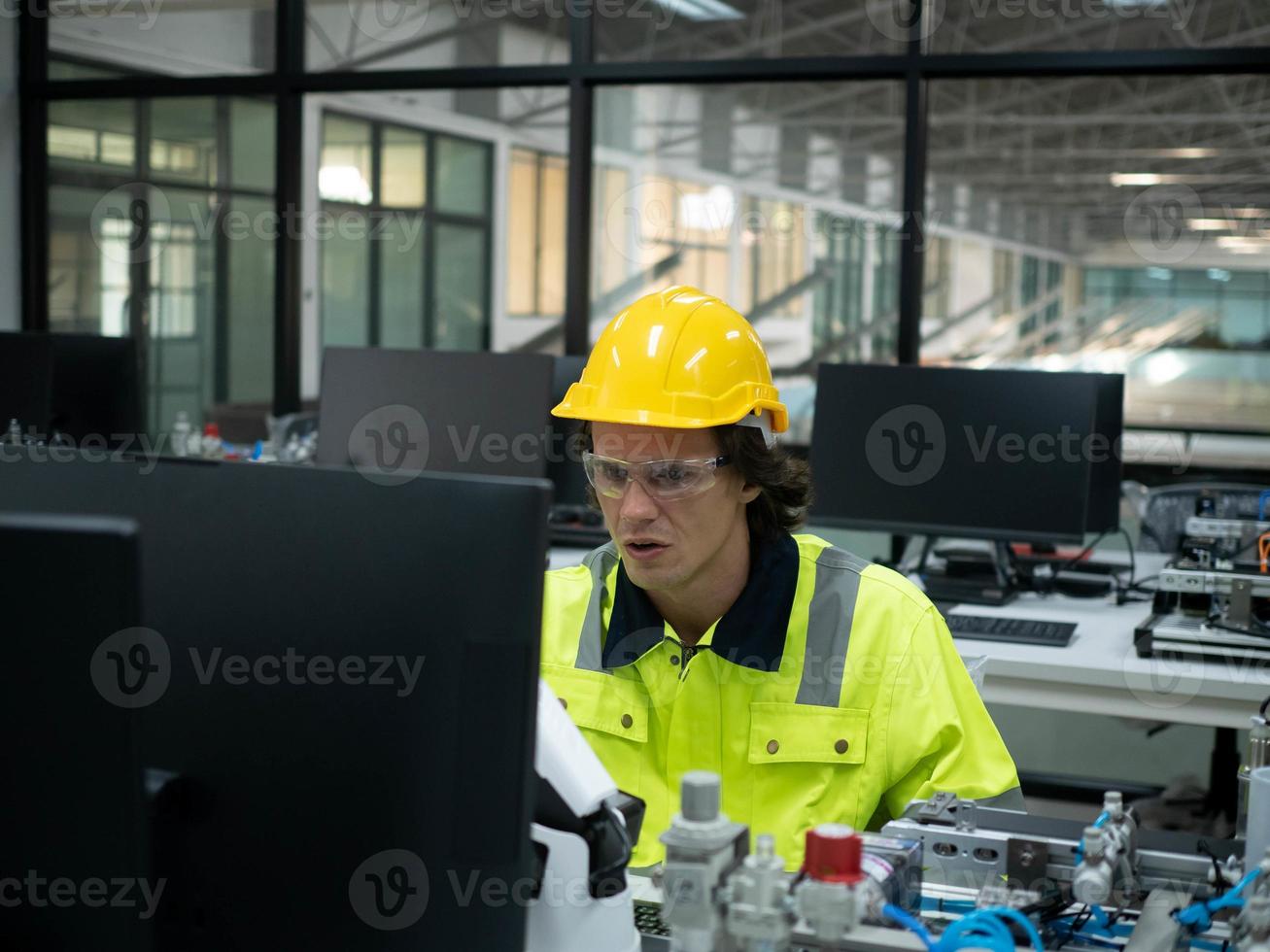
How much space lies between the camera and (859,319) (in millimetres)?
4797

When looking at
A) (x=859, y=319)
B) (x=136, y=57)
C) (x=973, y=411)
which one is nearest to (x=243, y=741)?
(x=973, y=411)

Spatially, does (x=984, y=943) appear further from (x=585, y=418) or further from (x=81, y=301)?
(x=81, y=301)

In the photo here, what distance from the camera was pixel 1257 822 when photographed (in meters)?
1.06

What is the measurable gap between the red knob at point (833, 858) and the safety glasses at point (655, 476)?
0.75 meters

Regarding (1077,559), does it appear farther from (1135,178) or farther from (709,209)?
(709,209)

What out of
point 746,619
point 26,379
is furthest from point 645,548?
point 26,379

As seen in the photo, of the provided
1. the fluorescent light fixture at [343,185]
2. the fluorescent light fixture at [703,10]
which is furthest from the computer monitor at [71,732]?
the fluorescent light fixture at [343,185]

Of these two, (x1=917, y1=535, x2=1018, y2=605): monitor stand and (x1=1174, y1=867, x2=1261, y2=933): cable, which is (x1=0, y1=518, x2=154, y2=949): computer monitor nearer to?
(x1=1174, y1=867, x2=1261, y2=933): cable

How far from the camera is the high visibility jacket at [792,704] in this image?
1.55m

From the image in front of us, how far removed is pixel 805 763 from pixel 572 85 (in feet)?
11.3

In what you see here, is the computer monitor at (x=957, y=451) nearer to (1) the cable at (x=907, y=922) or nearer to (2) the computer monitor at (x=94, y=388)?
(2) the computer monitor at (x=94, y=388)

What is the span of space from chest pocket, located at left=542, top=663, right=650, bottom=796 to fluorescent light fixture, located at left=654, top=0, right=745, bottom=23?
134 inches

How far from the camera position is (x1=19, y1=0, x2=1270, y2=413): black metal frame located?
163 inches

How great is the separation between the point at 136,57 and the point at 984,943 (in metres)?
5.39
